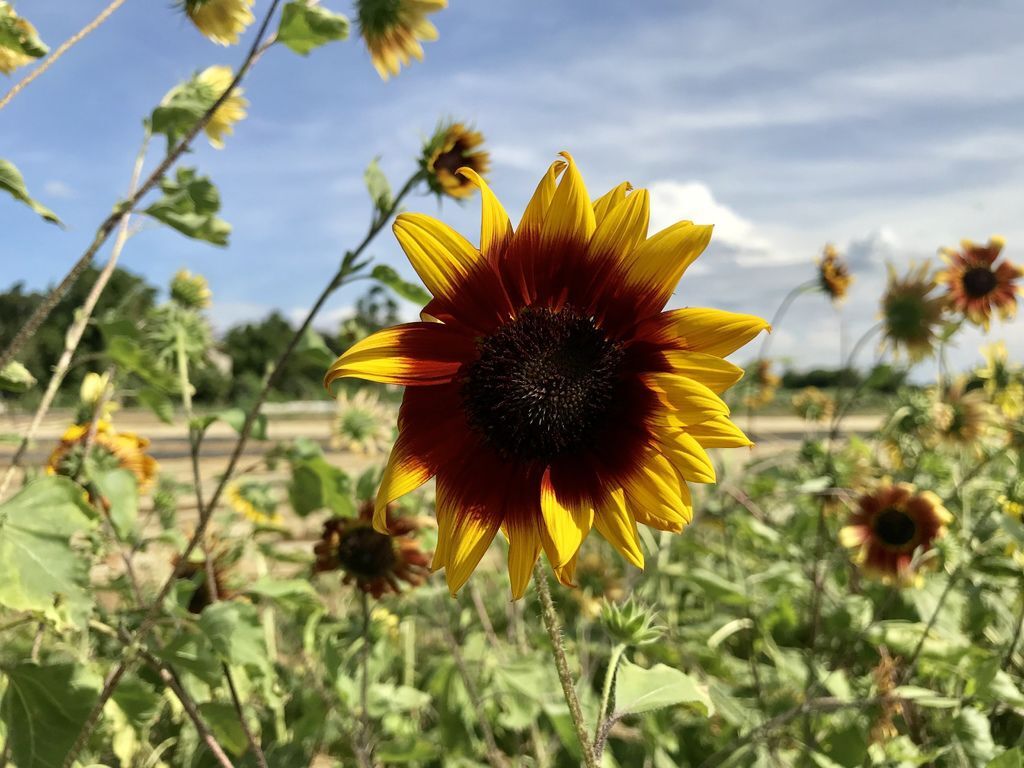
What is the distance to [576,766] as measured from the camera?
80.4 inches

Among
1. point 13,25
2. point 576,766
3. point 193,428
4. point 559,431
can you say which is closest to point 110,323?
point 193,428

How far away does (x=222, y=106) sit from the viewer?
1.69 meters

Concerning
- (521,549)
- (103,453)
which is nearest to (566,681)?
(521,549)

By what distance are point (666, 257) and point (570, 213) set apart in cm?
12

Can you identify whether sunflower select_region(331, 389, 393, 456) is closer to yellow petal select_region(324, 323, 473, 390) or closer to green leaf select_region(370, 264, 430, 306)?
green leaf select_region(370, 264, 430, 306)

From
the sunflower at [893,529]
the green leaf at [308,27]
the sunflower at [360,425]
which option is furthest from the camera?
the sunflower at [360,425]

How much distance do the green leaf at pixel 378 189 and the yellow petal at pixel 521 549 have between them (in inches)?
28.6

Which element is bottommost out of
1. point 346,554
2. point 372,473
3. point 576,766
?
point 576,766

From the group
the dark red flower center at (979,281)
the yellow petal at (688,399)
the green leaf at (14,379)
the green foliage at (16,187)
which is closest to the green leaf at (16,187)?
the green foliage at (16,187)

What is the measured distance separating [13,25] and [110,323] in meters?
0.51

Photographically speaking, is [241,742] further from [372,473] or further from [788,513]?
[788,513]

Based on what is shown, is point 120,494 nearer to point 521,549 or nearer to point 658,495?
point 521,549

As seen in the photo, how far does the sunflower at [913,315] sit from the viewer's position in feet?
8.50

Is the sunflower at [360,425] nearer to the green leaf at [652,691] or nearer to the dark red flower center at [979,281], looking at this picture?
the green leaf at [652,691]
